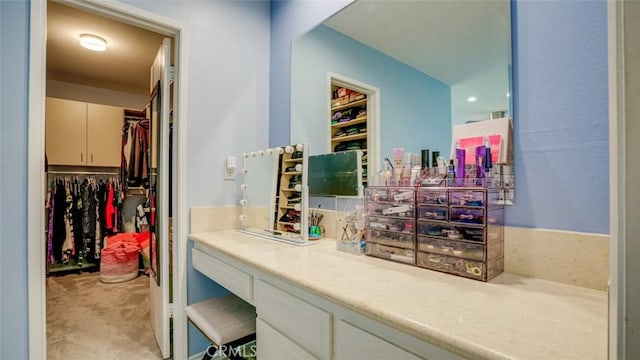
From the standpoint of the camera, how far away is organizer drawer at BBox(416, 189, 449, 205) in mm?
1002

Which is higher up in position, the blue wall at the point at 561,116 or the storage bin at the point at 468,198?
the blue wall at the point at 561,116

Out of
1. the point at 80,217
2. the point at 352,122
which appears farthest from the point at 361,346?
the point at 80,217

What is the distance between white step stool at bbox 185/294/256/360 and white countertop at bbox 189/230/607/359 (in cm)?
40

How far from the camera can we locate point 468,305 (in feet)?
2.35

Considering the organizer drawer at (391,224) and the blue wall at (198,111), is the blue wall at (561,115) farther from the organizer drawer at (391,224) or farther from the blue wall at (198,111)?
the blue wall at (198,111)

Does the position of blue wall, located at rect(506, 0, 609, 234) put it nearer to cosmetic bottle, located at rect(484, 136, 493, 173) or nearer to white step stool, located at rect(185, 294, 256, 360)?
cosmetic bottle, located at rect(484, 136, 493, 173)

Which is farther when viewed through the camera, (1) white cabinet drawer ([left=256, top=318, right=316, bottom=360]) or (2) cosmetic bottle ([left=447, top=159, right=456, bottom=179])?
(2) cosmetic bottle ([left=447, top=159, right=456, bottom=179])

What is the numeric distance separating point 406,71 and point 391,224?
76 centimetres

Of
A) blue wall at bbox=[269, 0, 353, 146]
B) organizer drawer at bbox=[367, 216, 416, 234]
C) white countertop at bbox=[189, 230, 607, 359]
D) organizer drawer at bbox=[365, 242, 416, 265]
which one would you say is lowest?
white countertop at bbox=[189, 230, 607, 359]

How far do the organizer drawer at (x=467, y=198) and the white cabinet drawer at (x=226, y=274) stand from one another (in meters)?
0.84

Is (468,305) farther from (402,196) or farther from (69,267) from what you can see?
(69,267)

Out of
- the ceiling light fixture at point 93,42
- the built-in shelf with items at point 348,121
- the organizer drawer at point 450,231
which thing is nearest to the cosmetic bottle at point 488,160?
the organizer drawer at point 450,231
